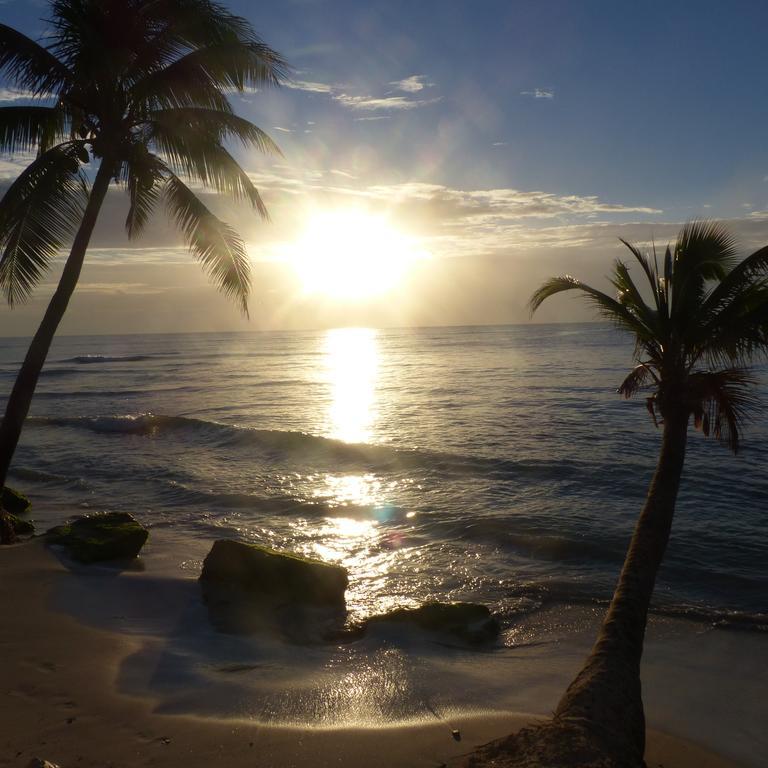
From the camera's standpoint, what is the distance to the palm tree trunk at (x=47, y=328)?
11203mm

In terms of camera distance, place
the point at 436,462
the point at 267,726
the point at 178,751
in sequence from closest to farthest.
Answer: the point at 178,751, the point at 267,726, the point at 436,462

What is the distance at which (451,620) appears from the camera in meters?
9.50

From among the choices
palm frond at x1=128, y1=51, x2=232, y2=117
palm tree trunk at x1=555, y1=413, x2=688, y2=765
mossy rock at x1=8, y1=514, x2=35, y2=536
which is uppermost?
palm frond at x1=128, y1=51, x2=232, y2=117

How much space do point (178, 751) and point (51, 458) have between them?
65.0ft

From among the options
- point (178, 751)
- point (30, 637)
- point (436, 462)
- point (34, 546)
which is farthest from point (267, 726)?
point (436, 462)

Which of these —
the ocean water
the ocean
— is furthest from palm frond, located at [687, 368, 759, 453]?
the ocean water

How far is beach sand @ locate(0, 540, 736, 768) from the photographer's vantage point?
5484 mm

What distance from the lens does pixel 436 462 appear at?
72.6 ft

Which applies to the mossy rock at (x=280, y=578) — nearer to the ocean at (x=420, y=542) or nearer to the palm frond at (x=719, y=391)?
the ocean at (x=420, y=542)

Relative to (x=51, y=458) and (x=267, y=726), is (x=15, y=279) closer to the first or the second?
(x=267, y=726)

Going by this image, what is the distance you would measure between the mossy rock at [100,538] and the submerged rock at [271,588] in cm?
209

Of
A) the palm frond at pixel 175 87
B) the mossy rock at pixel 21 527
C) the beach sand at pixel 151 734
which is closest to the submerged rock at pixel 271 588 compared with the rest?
the beach sand at pixel 151 734

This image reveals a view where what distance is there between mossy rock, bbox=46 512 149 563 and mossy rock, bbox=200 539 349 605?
7.90ft

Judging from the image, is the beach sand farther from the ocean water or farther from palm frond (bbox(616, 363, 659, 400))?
palm frond (bbox(616, 363, 659, 400))
